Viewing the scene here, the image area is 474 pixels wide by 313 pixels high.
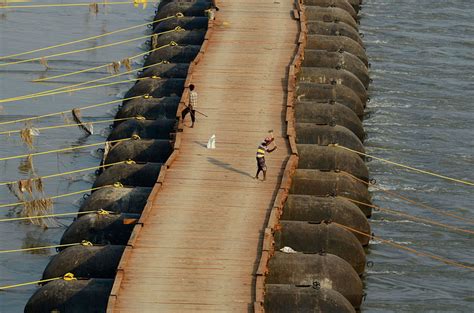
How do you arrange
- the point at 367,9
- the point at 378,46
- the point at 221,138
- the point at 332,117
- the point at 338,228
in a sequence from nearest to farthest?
the point at 338,228 → the point at 221,138 → the point at 332,117 → the point at 378,46 → the point at 367,9

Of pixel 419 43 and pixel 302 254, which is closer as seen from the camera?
pixel 302 254

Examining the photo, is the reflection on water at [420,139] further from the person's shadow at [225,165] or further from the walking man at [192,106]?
the walking man at [192,106]

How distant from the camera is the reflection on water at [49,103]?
2271 inches

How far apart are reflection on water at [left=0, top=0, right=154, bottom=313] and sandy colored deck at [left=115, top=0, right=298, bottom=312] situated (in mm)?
6980

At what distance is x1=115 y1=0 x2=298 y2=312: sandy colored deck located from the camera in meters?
45.4

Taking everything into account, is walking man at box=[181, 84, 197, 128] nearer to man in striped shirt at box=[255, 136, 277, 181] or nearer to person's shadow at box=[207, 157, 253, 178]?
person's shadow at box=[207, 157, 253, 178]

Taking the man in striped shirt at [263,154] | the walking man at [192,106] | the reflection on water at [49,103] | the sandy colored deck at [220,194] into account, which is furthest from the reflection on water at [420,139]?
the reflection on water at [49,103]

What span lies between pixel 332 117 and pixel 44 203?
1389 cm

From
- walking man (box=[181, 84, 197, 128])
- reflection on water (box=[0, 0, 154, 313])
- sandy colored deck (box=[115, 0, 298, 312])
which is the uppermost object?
walking man (box=[181, 84, 197, 128])

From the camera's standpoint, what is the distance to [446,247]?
193 ft

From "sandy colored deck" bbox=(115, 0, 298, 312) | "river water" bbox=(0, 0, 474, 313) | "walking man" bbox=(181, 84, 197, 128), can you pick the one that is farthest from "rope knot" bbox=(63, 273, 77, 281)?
"walking man" bbox=(181, 84, 197, 128)

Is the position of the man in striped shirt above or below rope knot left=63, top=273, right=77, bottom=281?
above

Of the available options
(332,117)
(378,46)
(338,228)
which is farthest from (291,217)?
(378,46)

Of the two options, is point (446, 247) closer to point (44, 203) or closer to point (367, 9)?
point (44, 203)
